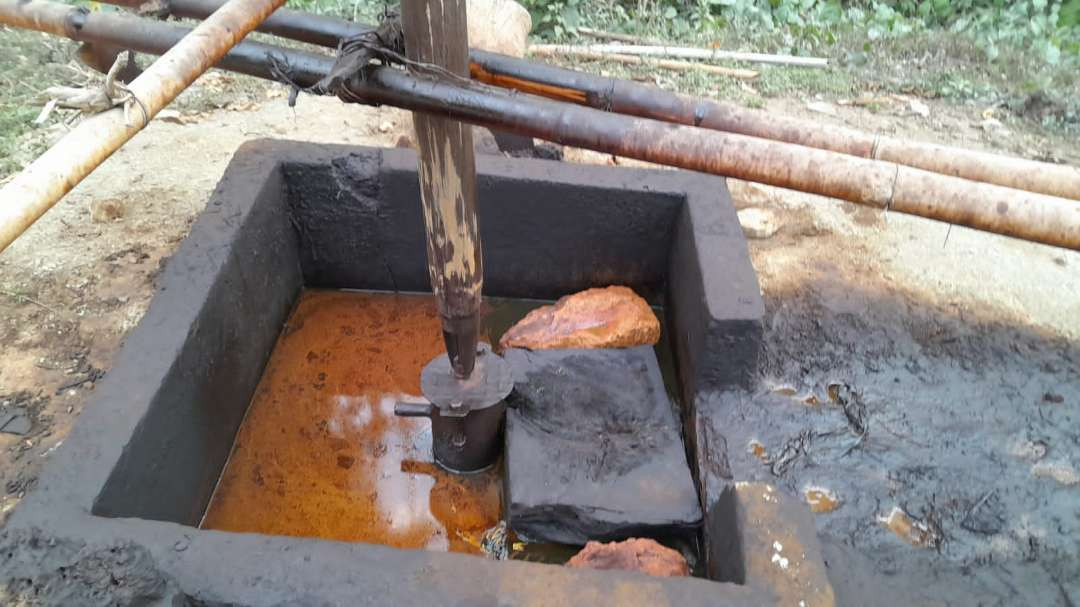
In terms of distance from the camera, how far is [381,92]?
214 centimetres

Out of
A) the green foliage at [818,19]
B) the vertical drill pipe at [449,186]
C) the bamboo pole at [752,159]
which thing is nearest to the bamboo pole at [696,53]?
the green foliage at [818,19]

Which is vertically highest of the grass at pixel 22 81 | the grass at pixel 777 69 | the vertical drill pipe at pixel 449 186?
the vertical drill pipe at pixel 449 186

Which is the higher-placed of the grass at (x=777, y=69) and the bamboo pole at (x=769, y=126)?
the bamboo pole at (x=769, y=126)

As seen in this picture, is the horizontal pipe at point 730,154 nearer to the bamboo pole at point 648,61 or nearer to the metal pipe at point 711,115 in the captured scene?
the metal pipe at point 711,115

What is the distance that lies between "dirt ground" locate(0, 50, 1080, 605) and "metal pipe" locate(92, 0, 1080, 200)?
1.37m

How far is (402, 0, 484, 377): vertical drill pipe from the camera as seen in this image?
2.17 metres

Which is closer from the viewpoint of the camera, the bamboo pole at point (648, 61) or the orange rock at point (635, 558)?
the orange rock at point (635, 558)

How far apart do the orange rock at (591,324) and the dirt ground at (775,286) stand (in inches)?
23.5

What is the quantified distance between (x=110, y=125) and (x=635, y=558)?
78.3 inches

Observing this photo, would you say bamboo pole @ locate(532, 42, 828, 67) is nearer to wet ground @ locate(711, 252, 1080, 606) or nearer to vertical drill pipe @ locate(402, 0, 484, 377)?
wet ground @ locate(711, 252, 1080, 606)

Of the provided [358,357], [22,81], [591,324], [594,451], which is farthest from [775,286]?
[22,81]

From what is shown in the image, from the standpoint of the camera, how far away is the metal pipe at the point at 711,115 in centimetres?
202

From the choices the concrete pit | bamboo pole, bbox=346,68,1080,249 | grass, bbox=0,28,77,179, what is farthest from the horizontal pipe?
grass, bbox=0,28,77,179

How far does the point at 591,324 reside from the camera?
3621 mm
